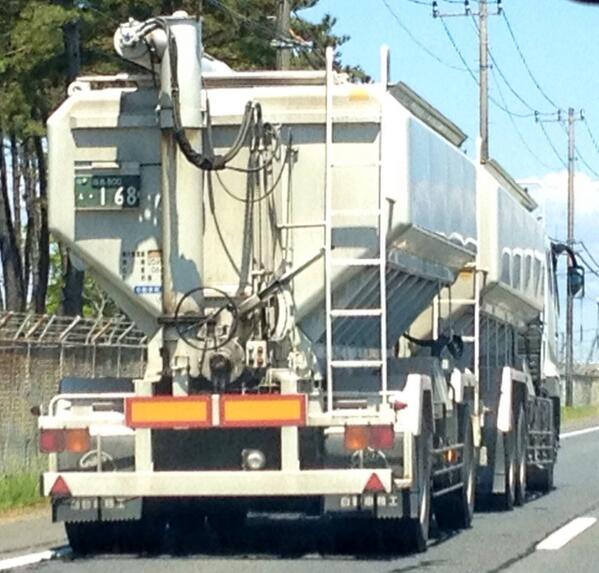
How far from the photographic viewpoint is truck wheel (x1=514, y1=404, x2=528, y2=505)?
20.2 metres

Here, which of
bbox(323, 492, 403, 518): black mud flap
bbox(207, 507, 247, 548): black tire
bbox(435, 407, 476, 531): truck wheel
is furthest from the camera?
bbox(435, 407, 476, 531): truck wheel

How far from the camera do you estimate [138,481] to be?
1398 centimetres

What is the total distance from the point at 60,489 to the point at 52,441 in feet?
1.51

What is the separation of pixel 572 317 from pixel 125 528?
59737 millimetres

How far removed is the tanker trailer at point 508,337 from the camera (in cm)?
1875

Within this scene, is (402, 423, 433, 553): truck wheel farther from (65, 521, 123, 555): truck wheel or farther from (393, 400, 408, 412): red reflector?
(65, 521, 123, 555): truck wheel

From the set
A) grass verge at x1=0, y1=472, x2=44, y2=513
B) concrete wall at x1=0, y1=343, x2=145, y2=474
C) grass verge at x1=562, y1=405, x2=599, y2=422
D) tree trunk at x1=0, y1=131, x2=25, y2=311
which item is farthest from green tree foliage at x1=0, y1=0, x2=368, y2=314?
grass verge at x1=562, y1=405, x2=599, y2=422

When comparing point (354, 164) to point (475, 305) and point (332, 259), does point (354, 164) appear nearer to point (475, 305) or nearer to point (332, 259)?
point (332, 259)

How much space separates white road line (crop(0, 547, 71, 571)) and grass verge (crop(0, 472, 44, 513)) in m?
4.06

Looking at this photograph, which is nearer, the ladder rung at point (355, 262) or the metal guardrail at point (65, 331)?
the ladder rung at point (355, 262)

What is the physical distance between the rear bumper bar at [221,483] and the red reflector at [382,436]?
209 mm

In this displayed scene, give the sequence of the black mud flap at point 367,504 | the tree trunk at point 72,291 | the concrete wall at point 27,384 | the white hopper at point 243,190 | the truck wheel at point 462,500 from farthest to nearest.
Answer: the tree trunk at point 72,291, the concrete wall at point 27,384, the truck wheel at point 462,500, the white hopper at point 243,190, the black mud flap at point 367,504

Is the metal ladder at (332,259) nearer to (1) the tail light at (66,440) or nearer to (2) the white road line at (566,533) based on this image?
(1) the tail light at (66,440)

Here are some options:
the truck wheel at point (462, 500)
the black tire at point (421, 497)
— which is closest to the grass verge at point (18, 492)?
the truck wheel at point (462, 500)
